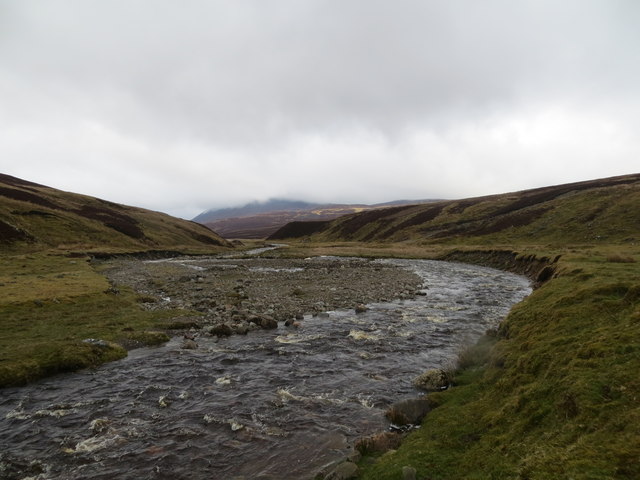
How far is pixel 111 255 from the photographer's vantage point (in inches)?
3238

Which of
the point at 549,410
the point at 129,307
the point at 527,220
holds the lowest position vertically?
the point at 129,307

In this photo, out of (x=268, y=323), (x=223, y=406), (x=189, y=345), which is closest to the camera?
(x=223, y=406)

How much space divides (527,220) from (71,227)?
117 meters

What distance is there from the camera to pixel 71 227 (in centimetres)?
9288

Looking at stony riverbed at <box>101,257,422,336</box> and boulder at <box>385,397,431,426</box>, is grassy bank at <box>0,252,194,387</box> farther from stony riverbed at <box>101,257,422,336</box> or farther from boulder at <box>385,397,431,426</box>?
boulder at <box>385,397,431,426</box>

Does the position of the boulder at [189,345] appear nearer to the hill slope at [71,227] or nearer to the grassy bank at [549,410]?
the grassy bank at [549,410]

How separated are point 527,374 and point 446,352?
845 centimetres

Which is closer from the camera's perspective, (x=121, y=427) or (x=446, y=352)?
(x=121, y=427)

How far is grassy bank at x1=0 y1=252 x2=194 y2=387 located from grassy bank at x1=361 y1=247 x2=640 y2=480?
1618cm

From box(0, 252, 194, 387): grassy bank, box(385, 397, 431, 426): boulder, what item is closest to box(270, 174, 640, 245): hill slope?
box(385, 397, 431, 426): boulder

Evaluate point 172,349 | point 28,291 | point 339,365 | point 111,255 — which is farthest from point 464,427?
point 111,255

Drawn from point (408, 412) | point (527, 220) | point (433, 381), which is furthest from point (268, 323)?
point (527, 220)

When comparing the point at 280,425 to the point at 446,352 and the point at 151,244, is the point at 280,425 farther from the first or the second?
the point at 151,244

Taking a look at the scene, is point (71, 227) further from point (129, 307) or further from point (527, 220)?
point (527, 220)
